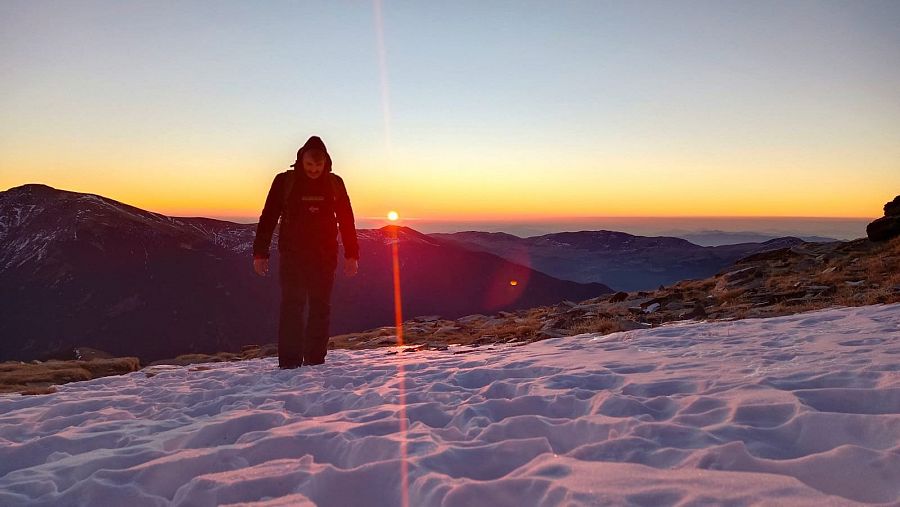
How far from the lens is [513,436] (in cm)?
335

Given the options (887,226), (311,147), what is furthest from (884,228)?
(311,147)

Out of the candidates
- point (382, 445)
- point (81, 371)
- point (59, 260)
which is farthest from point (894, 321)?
point (59, 260)

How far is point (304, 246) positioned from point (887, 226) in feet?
63.6

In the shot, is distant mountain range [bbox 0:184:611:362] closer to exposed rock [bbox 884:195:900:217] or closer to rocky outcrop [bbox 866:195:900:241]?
exposed rock [bbox 884:195:900:217]

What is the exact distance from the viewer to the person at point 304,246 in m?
7.44

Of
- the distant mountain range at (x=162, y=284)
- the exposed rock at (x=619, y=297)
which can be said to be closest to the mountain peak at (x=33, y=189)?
the distant mountain range at (x=162, y=284)

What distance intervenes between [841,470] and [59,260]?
170 m

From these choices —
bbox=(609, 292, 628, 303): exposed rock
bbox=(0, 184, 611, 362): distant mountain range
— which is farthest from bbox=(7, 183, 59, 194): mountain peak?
bbox=(609, 292, 628, 303): exposed rock

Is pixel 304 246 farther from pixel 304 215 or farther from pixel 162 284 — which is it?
pixel 162 284

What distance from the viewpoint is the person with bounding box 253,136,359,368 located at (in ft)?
24.4

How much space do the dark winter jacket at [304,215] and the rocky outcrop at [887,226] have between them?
59.8 ft

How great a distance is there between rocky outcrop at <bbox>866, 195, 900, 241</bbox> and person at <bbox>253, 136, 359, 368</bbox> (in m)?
18.3

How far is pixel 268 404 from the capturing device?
475 cm

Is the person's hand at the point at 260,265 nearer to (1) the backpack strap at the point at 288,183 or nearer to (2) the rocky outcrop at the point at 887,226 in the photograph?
(1) the backpack strap at the point at 288,183
